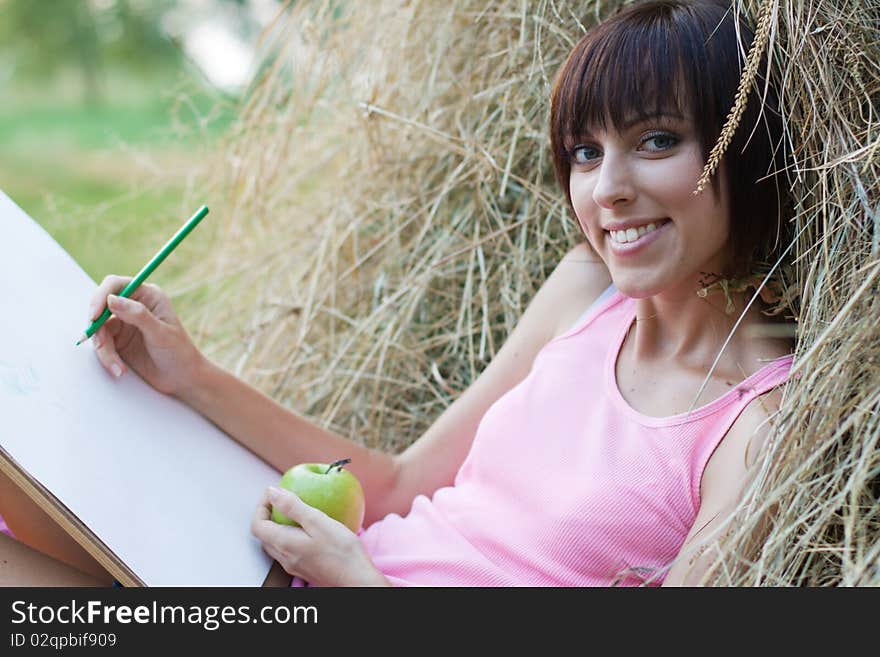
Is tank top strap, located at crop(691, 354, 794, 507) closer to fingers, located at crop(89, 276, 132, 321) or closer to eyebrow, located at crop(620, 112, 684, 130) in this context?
eyebrow, located at crop(620, 112, 684, 130)

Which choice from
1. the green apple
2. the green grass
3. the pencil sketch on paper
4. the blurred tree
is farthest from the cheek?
the blurred tree

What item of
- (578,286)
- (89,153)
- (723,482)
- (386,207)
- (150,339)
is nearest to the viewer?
(723,482)

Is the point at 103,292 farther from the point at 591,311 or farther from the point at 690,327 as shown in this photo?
the point at 690,327

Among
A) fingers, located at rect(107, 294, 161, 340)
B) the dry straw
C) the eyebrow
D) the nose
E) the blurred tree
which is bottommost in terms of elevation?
fingers, located at rect(107, 294, 161, 340)

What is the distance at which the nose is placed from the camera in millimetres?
1158

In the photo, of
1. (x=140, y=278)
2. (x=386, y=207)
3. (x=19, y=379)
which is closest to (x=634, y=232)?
(x=140, y=278)

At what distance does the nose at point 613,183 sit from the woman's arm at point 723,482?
0.92 feet

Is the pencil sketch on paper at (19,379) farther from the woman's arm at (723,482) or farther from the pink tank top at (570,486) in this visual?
the woman's arm at (723,482)

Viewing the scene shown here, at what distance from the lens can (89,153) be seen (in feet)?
14.0

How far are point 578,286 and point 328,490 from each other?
0.46 metres

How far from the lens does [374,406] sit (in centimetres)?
190

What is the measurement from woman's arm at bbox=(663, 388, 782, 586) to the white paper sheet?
1.68 ft

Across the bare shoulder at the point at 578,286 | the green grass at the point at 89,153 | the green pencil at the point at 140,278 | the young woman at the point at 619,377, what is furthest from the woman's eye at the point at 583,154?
the green grass at the point at 89,153
